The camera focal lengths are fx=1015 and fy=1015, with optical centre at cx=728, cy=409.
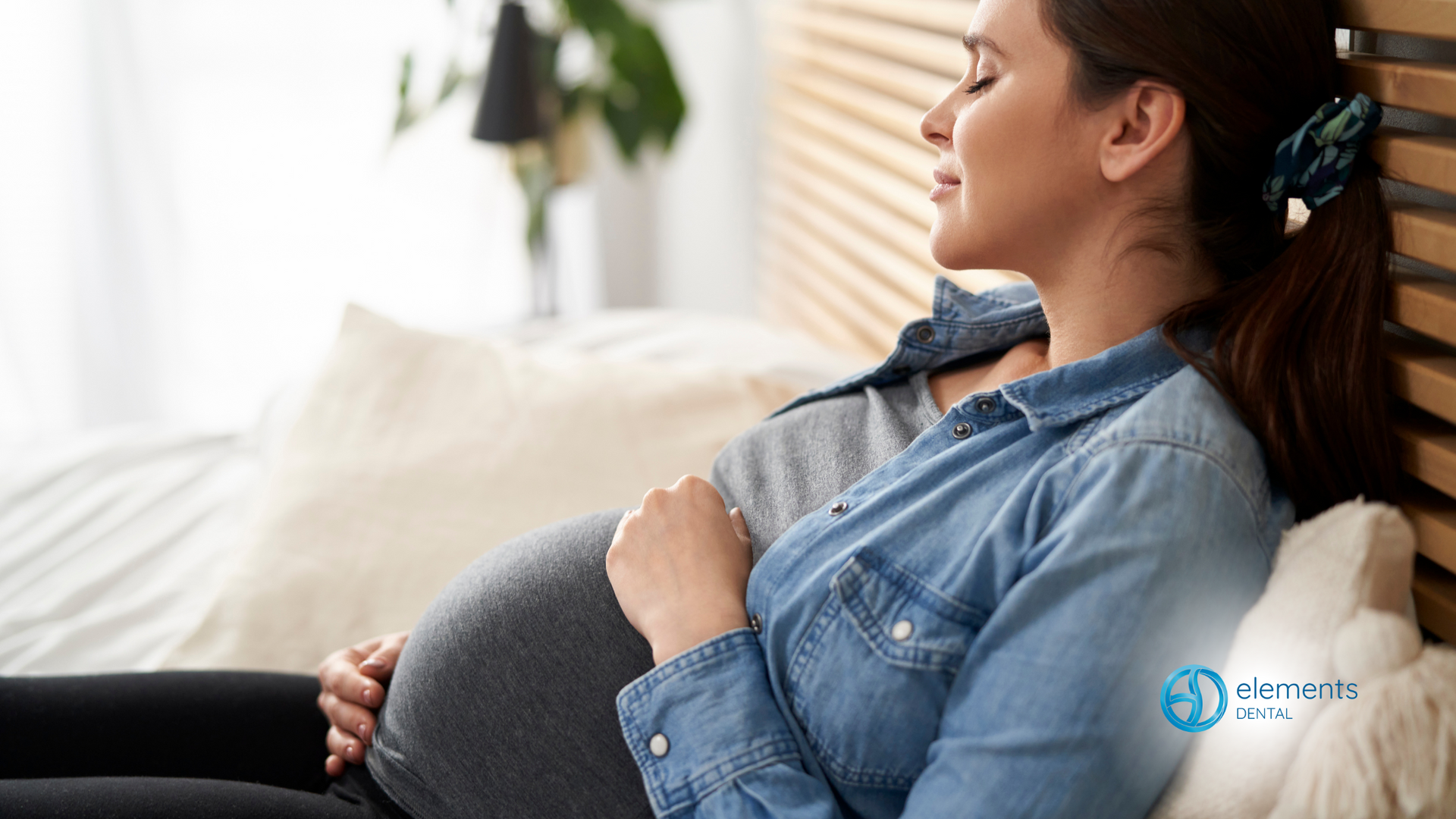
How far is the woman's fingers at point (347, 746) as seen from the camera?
3.11ft

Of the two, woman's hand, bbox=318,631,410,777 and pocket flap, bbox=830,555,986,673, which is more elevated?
pocket flap, bbox=830,555,986,673

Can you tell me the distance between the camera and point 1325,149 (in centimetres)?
76

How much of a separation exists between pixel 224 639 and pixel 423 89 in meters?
2.02

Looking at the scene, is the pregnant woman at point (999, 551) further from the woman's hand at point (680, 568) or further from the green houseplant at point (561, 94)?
the green houseplant at point (561, 94)

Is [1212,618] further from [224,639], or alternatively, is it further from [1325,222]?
[224,639]

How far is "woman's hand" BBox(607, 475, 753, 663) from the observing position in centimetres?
81

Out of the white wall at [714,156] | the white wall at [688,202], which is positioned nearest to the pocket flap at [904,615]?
the white wall at [688,202]

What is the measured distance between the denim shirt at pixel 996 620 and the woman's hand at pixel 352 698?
12.3 inches

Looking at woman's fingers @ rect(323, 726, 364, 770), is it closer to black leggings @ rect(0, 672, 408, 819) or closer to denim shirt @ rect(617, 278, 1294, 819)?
black leggings @ rect(0, 672, 408, 819)

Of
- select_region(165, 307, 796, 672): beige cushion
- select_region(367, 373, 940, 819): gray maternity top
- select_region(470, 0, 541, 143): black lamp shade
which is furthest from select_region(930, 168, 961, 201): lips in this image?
select_region(470, 0, 541, 143): black lamp shade

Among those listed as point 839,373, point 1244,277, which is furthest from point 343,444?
point 1244,277

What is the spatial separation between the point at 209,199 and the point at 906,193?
6.50ft

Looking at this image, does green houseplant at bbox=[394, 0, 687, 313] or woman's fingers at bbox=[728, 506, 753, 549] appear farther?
green houseplant at bbox=[394, 0, 687, 313]

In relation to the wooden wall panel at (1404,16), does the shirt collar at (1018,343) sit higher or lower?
lower
